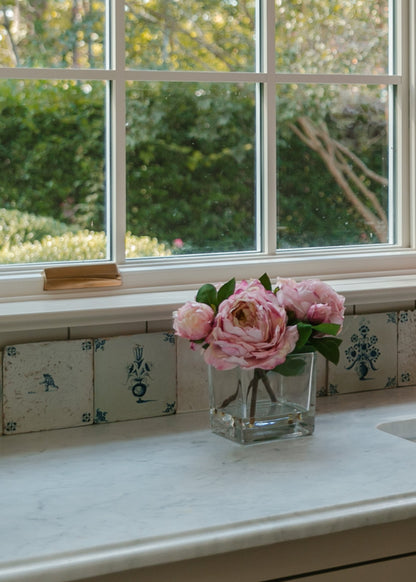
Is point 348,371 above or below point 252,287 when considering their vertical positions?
below

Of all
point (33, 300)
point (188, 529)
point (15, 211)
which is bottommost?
point (188, 529)

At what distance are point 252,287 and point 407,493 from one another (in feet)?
1.36

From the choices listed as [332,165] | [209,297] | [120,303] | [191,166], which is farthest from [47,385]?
[332,165]

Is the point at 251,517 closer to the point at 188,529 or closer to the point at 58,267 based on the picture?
the point at 188,529

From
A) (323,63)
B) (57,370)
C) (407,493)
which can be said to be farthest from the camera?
(323,63)

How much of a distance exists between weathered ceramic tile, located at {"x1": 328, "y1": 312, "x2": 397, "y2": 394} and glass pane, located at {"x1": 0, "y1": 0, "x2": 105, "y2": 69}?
2.42 feet

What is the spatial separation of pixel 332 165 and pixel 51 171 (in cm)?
66

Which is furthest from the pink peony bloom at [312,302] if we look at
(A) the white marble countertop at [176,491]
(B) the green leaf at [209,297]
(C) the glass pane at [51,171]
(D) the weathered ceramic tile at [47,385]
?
(C) the glass pane at [51,171]

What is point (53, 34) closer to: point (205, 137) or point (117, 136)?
point (117, 136)

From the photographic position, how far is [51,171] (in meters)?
1.71

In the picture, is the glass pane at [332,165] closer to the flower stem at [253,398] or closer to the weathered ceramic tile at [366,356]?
the weathered ceramic tile at [366,356]

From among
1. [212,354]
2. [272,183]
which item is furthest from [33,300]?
[272,183]

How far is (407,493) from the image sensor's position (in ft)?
4.08

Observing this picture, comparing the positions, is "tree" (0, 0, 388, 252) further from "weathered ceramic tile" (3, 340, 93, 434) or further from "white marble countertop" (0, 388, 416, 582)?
"white marble countertop" (0, 388, 416, 582)
